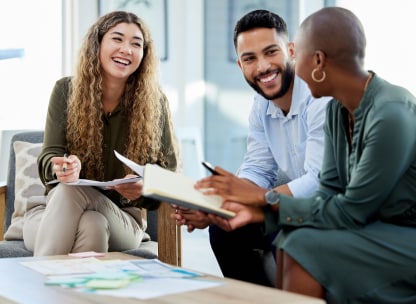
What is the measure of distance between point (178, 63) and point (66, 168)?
9.54 ft

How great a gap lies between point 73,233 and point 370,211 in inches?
45.2

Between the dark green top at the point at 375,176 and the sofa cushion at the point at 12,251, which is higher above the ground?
the dark green top at the point at 375,176

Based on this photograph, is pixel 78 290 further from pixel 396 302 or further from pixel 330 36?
pixel 330 36

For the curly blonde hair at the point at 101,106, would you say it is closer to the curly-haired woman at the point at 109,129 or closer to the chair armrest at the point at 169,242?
the curly-haired woman at the point at 109,129

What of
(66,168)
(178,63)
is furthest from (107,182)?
(178,63)

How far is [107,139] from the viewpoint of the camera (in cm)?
292

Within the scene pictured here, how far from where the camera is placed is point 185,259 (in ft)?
15.3

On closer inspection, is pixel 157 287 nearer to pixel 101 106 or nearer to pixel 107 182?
pixel 107 182

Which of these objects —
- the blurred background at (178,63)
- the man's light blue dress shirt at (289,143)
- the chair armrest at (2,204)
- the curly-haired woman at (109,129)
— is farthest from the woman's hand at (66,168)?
the blurred background at (178,63)

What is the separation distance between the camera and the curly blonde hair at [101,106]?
9.39 ft

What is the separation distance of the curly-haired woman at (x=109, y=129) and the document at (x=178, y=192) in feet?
2.53

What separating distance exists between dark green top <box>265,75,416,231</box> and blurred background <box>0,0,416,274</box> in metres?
3.11

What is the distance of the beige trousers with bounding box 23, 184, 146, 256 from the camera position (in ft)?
8.43

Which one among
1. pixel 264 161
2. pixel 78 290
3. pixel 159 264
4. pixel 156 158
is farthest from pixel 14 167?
pixel 78 290
